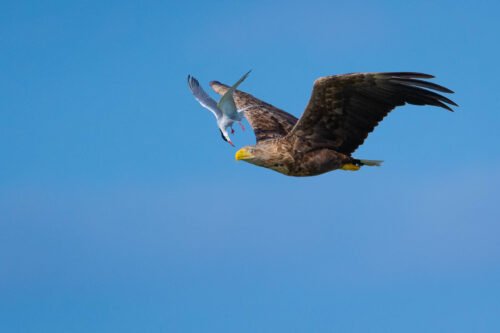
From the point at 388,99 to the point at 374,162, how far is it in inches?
60.0

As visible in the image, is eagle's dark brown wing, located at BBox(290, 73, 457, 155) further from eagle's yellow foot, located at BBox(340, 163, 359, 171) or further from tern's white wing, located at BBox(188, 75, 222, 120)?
tern's white wing, located at BBox(188, 75, 222, 120)

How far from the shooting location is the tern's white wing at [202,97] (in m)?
20.4

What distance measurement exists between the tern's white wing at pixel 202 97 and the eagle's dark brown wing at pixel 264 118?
0.70 m

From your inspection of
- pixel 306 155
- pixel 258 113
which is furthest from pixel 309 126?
pixel 258 113

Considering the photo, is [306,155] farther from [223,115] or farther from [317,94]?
[223,115]

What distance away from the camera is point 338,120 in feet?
59.2

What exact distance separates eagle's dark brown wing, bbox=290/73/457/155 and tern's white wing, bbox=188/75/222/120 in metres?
2.63

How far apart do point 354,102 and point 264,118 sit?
11.2 feet

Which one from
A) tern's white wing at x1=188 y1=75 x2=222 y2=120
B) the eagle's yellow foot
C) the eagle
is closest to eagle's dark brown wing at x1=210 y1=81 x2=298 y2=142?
tern's white wing at x1=188 y1=75 x2=222 y2=120

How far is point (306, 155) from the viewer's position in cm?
1819

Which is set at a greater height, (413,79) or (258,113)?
(258,113)

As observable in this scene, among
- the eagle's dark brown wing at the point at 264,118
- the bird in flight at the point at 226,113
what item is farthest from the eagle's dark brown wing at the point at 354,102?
the bird in flight at the point at 226,113

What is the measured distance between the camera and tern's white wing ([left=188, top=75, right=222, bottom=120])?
20.4 metres

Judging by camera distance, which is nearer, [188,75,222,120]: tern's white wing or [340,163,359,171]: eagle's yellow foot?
[340,163,359,171]: eagle's yellow foot
